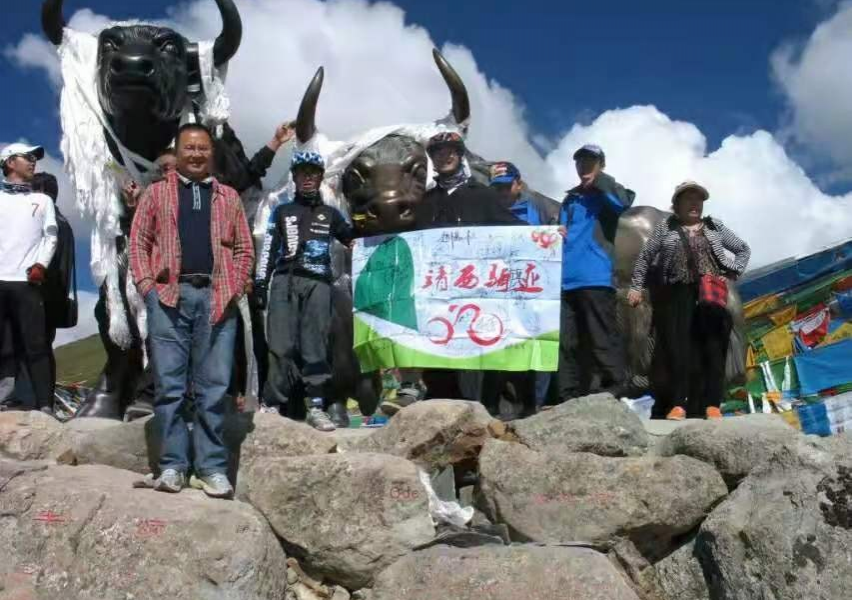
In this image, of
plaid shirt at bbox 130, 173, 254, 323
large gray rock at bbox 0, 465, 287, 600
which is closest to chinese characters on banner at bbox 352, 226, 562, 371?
plaid shirt at bbox 130, 173, 254, 323

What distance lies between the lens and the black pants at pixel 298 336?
462cm

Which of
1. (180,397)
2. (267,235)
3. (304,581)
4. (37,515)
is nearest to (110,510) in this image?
(37,515)

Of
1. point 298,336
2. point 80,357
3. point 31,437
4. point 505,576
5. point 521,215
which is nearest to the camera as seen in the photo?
point 505,576

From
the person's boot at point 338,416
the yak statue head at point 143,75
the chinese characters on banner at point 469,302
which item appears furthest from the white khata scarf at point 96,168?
the chinese characters on banner at point 469,302

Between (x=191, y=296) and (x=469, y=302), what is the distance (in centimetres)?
170

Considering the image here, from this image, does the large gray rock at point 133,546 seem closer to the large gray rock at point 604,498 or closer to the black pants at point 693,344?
the large gray rock at point 604,498

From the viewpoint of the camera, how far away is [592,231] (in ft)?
16.7

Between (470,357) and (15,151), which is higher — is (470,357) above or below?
below

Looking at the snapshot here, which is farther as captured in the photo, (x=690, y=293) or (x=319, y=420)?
(x=690, y=293)

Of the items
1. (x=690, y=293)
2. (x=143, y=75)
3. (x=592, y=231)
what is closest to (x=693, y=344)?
(x=690, y=293)

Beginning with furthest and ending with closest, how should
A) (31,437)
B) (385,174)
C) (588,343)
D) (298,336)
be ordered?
(385,174) < (588,343) < (298,336) < (31,437)

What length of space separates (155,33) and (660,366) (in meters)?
3.31

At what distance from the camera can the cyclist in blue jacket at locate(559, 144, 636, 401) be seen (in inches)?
196

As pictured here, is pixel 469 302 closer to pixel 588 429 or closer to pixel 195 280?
pixel 588 429
